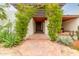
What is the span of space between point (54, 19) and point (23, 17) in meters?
0.76

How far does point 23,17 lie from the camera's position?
4.77 meters

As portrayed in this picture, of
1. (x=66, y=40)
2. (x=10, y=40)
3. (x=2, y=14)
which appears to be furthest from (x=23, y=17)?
(x=66, y=40)

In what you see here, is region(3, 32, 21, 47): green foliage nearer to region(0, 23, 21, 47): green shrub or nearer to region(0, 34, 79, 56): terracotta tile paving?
region(0, 23, 21, 47): green shrub

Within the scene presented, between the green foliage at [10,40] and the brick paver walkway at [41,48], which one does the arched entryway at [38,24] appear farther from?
the green foliage at [10,40]

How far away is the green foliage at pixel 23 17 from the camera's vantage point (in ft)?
14.6

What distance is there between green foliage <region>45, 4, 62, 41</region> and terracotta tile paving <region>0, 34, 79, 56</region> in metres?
0.32

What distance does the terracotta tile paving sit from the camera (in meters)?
3.99

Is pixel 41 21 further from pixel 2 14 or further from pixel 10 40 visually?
pixel 10 40

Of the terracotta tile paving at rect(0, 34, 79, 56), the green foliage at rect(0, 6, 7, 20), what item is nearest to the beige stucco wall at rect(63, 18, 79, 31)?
the terracotta tile paving at rect(0, 34, 79, 56)

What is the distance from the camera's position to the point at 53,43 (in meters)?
4.33

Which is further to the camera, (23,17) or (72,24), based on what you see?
(23,17)

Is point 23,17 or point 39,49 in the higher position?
point 23,17

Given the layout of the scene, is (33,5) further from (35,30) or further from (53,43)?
(53,43)

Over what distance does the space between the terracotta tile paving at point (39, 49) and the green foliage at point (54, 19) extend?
1.04ft
